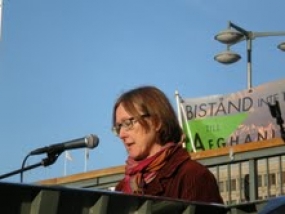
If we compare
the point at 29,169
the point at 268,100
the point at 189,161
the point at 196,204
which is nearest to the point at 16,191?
the point at 196,204

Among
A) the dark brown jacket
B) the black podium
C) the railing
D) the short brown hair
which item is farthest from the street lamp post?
the black podium

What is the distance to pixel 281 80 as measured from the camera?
667 centimetres

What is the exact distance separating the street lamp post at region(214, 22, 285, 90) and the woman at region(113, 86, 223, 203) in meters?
11.0

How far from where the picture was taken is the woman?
108 inches

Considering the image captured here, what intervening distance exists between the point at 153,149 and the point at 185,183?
0.95ft

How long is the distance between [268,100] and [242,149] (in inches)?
42.5

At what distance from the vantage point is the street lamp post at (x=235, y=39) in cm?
1412

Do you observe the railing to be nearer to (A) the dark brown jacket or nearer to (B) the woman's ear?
(B) the woman's ear

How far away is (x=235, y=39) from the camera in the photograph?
46.6ft

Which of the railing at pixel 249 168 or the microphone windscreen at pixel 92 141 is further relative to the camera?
the railing at pixel 249 168

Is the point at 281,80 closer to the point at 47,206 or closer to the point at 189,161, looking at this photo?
the point at 189,161

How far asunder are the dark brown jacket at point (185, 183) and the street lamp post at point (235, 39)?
1124 centimetres

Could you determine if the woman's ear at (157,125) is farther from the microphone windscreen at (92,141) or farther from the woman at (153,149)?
the microphone windscreen at (92,141)

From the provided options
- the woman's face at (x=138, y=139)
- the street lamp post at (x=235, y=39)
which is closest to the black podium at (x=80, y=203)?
the woman's face at (x=138, y=139)
